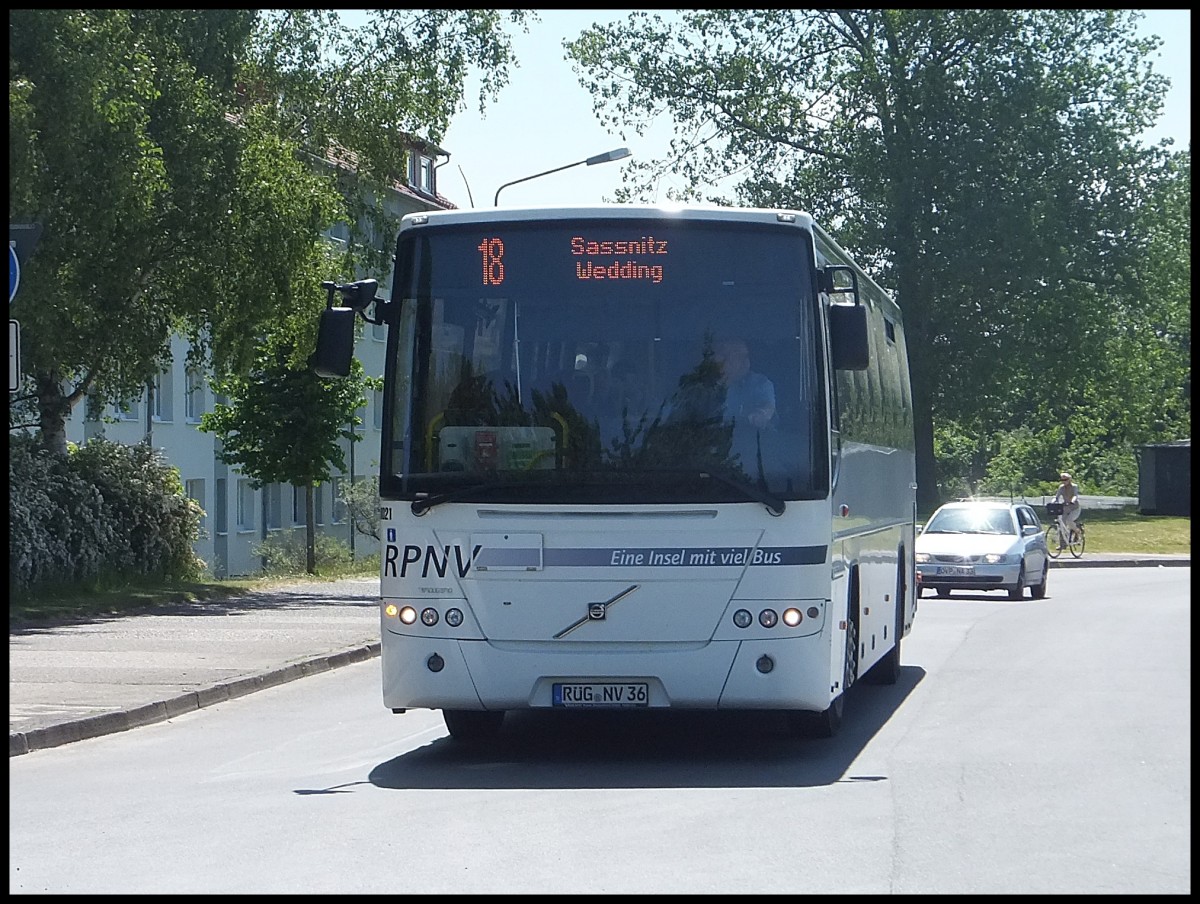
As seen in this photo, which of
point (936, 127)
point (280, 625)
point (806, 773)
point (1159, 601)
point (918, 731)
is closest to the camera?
point (806, 773)

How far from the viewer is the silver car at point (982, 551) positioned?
3014cm

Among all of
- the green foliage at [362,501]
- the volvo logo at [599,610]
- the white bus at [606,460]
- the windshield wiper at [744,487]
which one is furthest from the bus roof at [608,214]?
the green foliage at [362,501]

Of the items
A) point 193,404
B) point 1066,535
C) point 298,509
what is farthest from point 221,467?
point 1066,535

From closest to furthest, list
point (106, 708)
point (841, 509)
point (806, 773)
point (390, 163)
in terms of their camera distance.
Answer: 1. point (806, 773)
2. point (841, 509)
3. point (106, 708)
4. point (390, 163)

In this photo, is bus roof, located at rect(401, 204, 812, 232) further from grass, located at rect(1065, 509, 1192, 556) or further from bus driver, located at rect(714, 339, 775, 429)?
grass, located at rect(1065, 509, 1192, 556)

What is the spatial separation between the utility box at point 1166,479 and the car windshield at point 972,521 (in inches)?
1057

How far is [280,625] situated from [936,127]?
1415 inches

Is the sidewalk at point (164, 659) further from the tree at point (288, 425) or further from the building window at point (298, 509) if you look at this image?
the building window at point (298, 509)

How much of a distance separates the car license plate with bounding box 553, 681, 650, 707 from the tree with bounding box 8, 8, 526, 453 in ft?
50.0

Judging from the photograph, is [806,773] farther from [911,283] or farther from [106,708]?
[911,283]

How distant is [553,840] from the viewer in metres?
8.25

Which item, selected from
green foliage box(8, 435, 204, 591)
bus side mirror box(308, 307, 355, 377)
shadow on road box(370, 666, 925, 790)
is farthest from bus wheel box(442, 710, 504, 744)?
green foliage box(8, 435, 204, 591)

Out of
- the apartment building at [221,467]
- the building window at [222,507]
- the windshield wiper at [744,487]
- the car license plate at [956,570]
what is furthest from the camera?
the building window at [222,507]

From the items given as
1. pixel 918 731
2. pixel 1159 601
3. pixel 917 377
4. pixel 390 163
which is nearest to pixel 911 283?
pixel 917 377
